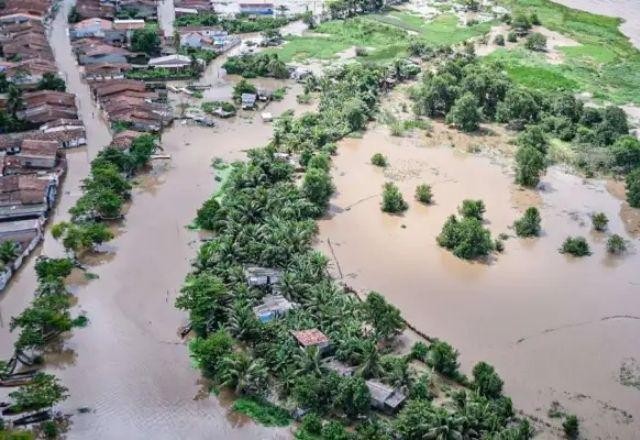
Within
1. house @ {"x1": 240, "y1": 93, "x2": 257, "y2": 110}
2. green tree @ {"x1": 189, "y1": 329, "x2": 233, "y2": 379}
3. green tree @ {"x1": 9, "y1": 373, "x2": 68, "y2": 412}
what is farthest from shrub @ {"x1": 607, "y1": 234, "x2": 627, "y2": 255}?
green tree @ {"x1": 9, "y1": 373, "x2": 68, "y2": 412}

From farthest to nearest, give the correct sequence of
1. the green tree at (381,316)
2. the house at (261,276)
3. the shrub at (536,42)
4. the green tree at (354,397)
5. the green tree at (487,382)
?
the shrub at (536,42), the house at (261,276), the green tree at (381,316), the green tree at (487,382), the green tree at (354,397)

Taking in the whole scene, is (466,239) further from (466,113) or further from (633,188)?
(466,113)

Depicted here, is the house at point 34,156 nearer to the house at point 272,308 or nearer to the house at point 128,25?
the house at point 272,308

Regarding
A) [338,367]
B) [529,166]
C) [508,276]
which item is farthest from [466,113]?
[338,367]

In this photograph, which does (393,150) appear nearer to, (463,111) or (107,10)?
(463,111)

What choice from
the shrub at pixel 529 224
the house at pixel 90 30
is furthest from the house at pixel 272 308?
the house at pixel 90 30

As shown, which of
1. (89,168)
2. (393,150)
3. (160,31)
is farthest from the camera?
(160,31)

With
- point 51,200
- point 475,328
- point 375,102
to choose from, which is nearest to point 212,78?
point 375,102
